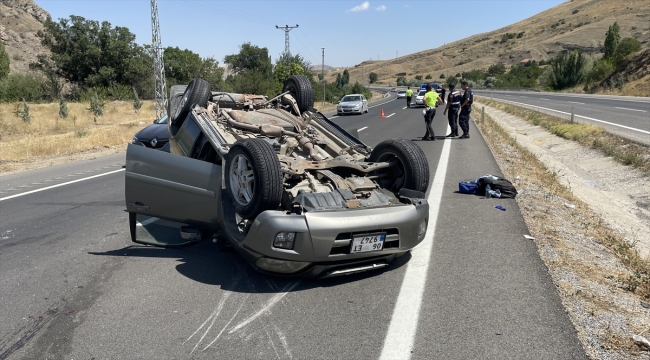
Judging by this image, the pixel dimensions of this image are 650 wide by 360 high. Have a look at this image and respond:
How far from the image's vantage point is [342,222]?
4.10 m

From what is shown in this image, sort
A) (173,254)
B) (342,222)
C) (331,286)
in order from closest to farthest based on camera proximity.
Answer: (342,222)
(331,286)
(173,254)

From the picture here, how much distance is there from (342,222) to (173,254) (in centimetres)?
223

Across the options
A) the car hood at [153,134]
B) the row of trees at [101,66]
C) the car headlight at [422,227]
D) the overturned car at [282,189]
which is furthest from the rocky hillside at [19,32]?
the car headlight at [422,227]

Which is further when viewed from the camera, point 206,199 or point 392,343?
point 206,199

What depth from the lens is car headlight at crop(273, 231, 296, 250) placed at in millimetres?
4105

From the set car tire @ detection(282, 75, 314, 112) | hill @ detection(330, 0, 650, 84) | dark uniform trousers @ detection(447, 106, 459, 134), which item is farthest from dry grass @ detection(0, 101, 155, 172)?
hill @ detection(330, 0, 650, 84)

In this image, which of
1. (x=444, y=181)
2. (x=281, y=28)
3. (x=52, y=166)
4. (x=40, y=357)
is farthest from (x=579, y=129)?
(x=281, y=28)

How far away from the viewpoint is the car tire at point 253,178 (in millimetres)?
4422

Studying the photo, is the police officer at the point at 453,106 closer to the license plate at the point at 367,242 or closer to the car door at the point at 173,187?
the car door at the point at 173,187

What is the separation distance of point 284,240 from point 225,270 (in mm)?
1078

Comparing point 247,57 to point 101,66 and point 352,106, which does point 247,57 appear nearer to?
point 101,66

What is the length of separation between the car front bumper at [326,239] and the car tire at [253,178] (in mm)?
275

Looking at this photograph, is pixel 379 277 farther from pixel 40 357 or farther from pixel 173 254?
pixel 40 357

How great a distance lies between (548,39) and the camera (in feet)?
448
